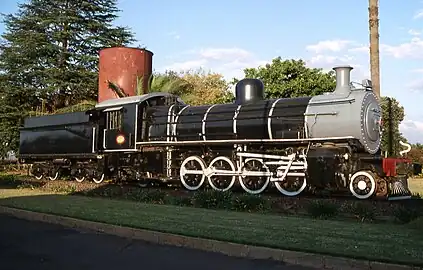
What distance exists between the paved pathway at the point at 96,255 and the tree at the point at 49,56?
94.2 ft

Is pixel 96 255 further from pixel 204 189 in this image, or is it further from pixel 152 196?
pixel 204 189

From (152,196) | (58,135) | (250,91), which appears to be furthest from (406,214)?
(58,135)

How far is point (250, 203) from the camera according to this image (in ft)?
40.4

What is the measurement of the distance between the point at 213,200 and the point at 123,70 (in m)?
18.9

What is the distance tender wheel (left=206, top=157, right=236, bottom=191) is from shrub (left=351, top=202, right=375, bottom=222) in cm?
479

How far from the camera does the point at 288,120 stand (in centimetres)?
1431

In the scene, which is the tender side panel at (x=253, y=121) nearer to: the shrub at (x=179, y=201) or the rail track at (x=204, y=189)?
the rail track at (x=204, y=189)

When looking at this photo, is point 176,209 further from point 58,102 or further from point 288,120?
point 58,102

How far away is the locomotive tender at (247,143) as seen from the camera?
13016 mm

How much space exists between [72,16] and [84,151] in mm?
21691

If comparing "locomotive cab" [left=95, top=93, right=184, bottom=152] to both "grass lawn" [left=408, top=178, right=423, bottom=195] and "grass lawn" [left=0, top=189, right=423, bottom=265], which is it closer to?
"grass lawn" [left=0, top=189, right=423, bottom=265]

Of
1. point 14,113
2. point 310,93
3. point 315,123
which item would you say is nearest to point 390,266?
point 315,123

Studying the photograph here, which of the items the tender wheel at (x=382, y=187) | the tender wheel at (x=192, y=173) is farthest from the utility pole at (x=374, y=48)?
the tender wheel at (x=192, y=173)

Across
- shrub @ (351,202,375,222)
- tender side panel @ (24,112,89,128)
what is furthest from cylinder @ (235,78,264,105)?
tender side panel @ (24,112,89,128)
